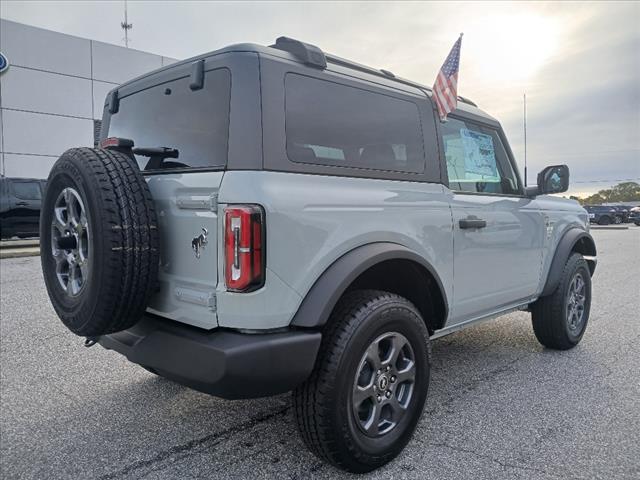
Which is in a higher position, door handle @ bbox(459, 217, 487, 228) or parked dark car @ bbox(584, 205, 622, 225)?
parked dark car @ bbox(584, 205, 622, 225)

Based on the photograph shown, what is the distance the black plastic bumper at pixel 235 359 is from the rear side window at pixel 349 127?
2.78 feet

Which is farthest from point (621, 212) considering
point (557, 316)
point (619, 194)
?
point (557, 316)

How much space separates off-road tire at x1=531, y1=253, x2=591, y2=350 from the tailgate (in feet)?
10.6

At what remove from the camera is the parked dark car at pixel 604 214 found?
107 feet

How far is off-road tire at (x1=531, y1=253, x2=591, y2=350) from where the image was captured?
4.27 m

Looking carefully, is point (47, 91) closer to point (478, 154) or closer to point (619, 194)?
point (478, 154)

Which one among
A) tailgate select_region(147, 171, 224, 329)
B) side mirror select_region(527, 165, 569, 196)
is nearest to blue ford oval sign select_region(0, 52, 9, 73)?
tailgate select_region(147, 171, 224, 329)

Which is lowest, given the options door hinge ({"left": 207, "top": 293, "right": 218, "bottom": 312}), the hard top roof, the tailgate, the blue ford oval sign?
door hinge ({"left": 207, "top": 293, "right": 218, "bottom": 312})

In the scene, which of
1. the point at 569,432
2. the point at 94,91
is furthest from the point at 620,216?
the point at 569,432

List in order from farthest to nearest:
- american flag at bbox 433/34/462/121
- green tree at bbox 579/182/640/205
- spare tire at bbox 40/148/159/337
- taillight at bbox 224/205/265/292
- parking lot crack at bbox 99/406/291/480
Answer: green tree at bbox 579/182/640/205
american flag at bbox 433/34/462/121
parking lot crack at bbox 99/406/291/480
spare tire at bbox 40/148/159/337
taillight at bbox 224/205/265/292

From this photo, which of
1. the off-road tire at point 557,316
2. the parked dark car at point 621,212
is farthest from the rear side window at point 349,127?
the parked dark car at point 621,212

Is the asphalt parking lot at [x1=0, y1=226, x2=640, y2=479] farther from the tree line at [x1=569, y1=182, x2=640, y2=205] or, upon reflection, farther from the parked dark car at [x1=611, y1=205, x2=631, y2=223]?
the tree line at [x1=569, y1=182, x2=640, y2=205]

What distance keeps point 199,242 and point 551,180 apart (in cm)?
307

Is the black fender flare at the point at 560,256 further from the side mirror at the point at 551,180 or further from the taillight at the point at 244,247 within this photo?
the taillight at the point at 244,247
